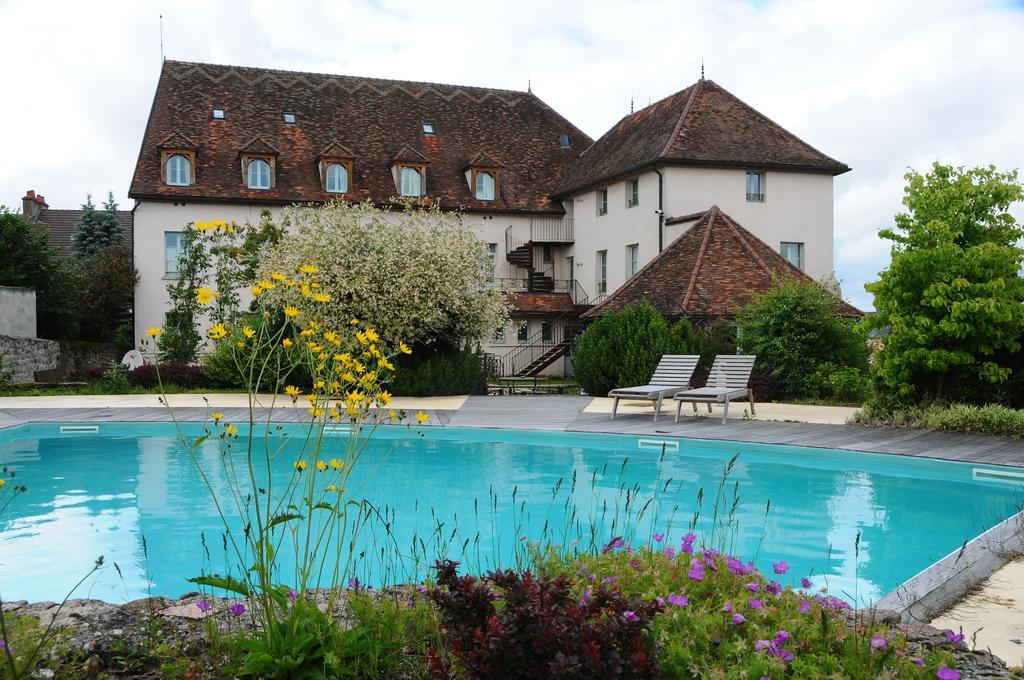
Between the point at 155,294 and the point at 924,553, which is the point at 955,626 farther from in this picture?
the point at 155,294

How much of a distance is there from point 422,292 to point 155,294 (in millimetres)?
13716

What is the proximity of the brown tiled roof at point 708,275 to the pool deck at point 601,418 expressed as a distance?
10.9 feet

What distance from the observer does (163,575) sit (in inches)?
255

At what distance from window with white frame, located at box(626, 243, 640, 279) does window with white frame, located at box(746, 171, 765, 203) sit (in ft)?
12.2

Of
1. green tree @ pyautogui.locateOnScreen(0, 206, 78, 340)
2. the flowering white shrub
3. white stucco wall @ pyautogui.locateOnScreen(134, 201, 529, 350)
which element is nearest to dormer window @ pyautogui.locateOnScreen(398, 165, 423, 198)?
white stucco wall @ pyautogui.locateOnScreen(134, 201, 529, 350)

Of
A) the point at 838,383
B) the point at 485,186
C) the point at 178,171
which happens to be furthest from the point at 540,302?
the point at 838,383

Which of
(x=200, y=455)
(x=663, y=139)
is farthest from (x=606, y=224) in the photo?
(x=200, y=455)

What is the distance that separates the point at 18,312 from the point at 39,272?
8.05 ft

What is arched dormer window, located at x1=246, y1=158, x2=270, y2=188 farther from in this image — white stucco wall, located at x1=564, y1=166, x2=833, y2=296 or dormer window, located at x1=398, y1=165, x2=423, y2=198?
white stucco wall, located at x1=564, y1=166, x2=833, y2=296

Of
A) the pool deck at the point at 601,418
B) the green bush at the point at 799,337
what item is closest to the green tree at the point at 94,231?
the pool deck at the point at 601,418

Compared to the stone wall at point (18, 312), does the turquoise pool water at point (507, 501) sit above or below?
below

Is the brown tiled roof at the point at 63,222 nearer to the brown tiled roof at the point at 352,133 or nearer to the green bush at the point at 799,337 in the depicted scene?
the brown tiled roof at the point at 352,133

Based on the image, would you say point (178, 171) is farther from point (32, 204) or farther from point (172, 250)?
point (32, 204)

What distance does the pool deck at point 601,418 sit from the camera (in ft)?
35.9
